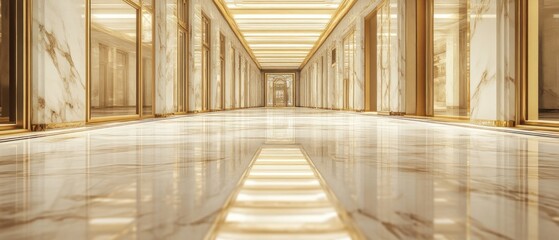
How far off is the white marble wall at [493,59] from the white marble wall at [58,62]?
6.46 m

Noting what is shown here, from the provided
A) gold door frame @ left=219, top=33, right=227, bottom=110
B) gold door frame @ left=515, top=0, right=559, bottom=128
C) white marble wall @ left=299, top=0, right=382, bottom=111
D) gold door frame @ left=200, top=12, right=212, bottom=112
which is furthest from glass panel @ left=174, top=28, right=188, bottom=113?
gold door frame @ left=515, top=0, right=559, bottom=128

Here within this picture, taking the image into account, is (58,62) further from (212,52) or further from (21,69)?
(212,52)

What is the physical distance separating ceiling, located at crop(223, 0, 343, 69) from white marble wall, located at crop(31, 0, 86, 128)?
1064cm

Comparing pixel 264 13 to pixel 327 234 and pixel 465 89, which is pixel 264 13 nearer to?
pixel 465 89

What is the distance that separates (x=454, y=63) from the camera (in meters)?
8.67

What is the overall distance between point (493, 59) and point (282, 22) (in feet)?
45.5

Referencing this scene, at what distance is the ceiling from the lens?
16.2 m

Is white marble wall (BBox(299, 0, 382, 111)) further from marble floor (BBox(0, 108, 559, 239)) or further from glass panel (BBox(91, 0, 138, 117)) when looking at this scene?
marble floor (BBox(0, 108, 559, 239))

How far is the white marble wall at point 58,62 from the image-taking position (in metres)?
5.02

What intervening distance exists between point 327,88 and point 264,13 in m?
9.34

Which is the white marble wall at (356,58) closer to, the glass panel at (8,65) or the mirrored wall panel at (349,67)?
the mirrored wall panel at (349,67)

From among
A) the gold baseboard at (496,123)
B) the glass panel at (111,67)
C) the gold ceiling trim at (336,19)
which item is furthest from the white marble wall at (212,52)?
the gold baseboard at (496,123)

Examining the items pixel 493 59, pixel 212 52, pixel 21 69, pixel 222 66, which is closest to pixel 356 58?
pixel 212 52

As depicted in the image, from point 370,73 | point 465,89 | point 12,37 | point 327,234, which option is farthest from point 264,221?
point 370,73
